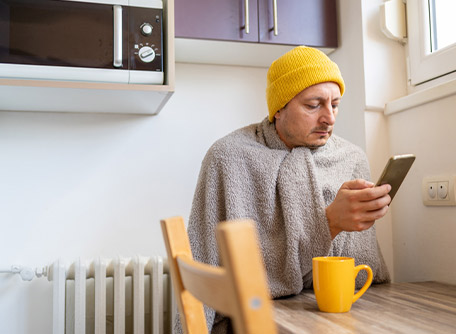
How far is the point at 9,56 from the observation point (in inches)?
51.9

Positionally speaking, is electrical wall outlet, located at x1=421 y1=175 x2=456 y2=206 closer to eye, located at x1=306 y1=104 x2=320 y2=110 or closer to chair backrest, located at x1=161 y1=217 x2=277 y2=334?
eye, located at x1=306 y1=104 x2=320 y2=110

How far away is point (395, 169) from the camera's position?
1014 millimetres

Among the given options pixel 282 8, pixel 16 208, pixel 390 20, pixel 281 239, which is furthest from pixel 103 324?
pixel 390 20

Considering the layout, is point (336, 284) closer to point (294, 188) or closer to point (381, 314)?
point (381, 314)

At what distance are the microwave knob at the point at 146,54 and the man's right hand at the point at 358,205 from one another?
0.69 metres

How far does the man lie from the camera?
1.14 metres

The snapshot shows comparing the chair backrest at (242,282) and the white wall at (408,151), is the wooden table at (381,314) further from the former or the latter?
the chair backrest at (242,282)

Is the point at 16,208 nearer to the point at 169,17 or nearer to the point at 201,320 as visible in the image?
the point at 169,17

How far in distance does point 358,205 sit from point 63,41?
3.06 ft

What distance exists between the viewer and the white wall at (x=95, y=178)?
158 centimetres

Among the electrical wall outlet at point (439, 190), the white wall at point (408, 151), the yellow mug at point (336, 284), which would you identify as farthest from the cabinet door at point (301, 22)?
the yellow mug at point (336, 284)

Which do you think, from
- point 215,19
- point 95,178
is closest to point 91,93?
point 95,178

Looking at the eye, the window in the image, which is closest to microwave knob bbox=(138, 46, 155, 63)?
the eye

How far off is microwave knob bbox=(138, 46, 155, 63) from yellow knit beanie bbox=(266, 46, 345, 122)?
0.37 metres
